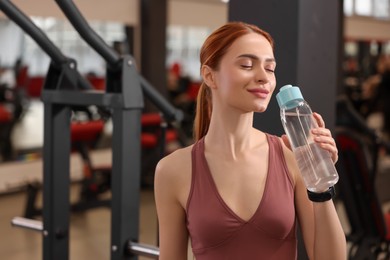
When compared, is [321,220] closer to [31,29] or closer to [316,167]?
[316,167]

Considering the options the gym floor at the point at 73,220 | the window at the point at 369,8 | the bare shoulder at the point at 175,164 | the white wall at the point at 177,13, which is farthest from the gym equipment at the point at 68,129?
the window at the point at 369,8

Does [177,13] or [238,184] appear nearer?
[238,184]

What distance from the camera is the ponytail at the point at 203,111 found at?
5.35ft

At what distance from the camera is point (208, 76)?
1538mm

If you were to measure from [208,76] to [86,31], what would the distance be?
999 millimetres

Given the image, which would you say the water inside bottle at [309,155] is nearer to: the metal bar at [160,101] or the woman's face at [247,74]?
the woman's face at [247,74]

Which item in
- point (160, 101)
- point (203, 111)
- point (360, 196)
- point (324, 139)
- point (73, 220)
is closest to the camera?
point (324, 139)

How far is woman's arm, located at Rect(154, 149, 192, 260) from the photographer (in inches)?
59.7

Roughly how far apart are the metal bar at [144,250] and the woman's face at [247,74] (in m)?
0.98

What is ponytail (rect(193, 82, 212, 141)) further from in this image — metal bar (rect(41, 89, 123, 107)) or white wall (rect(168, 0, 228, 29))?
white wall (rect(168, 0, 228, 29))

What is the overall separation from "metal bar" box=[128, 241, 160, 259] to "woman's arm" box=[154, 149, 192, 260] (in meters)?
0.71

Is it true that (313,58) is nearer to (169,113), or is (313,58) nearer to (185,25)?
(169,113)

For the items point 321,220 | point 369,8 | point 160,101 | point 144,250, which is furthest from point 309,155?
point 369,8

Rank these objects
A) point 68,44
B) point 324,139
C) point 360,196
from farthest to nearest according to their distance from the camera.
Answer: point 68,44, point 360,196, point 324,139
